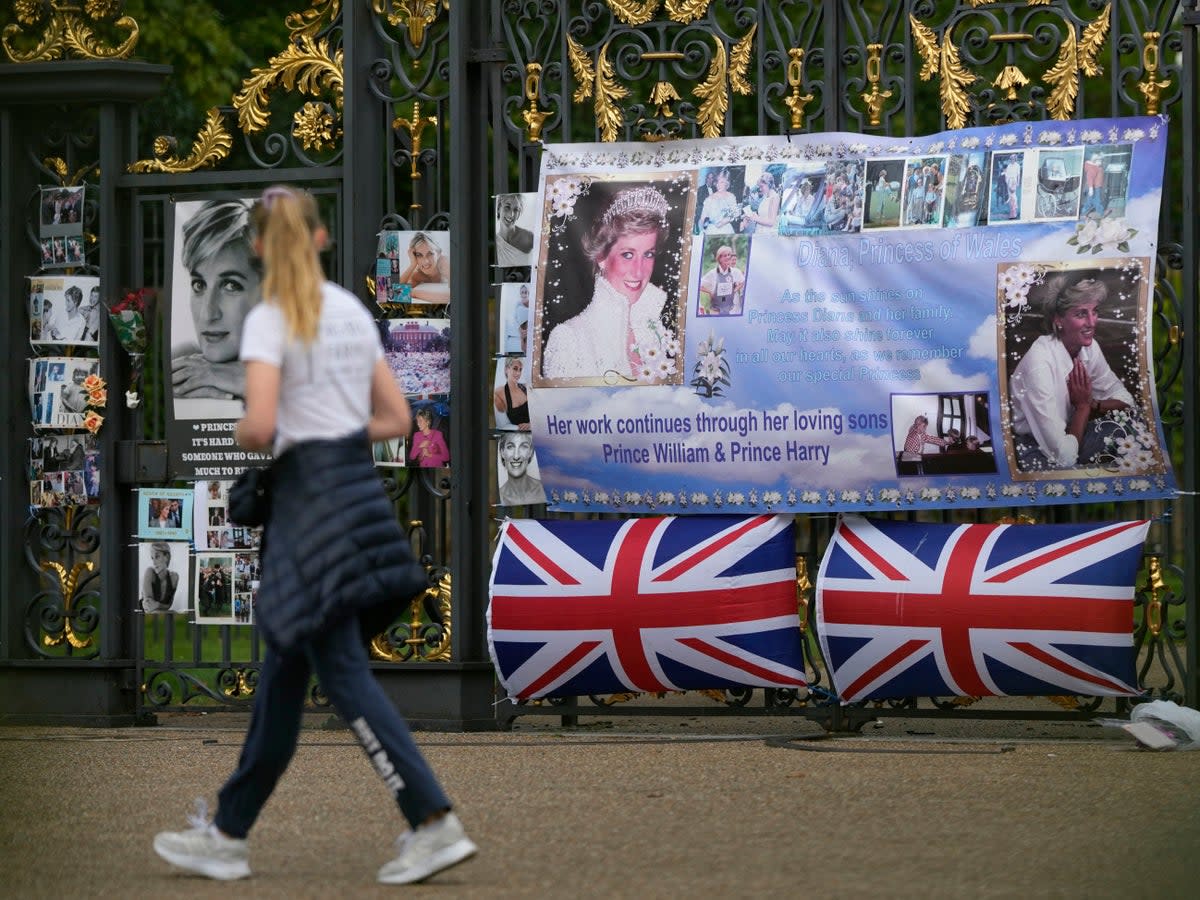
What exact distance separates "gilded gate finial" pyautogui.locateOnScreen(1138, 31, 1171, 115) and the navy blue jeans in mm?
4707

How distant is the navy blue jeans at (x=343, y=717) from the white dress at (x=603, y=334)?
3.72 m

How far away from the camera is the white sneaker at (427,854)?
6.03 metres

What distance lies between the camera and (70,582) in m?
11.0

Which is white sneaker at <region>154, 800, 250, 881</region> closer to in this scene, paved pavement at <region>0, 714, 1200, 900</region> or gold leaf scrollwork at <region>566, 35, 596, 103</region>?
paved pavement at <region>0, 714, 1200, 900</region>

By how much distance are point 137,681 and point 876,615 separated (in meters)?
3.75

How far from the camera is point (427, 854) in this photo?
19.8 ft

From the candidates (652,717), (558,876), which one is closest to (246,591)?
(652,717)

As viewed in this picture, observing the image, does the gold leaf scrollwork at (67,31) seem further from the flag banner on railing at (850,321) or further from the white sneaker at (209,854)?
the white sneaker at (209,854)

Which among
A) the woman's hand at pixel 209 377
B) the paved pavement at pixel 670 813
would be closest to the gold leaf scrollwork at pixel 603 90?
the woman's hand at pixel 209 377

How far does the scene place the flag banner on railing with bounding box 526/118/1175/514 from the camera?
9.17 m

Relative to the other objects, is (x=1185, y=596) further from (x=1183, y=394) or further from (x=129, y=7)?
(x=129, y=7)

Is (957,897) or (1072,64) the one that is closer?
(957,897)

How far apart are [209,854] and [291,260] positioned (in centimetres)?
168

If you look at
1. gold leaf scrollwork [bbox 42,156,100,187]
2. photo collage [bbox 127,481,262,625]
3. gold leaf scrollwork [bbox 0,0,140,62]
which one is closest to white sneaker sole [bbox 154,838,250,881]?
photo collage [bbox 127,481,262,625]
